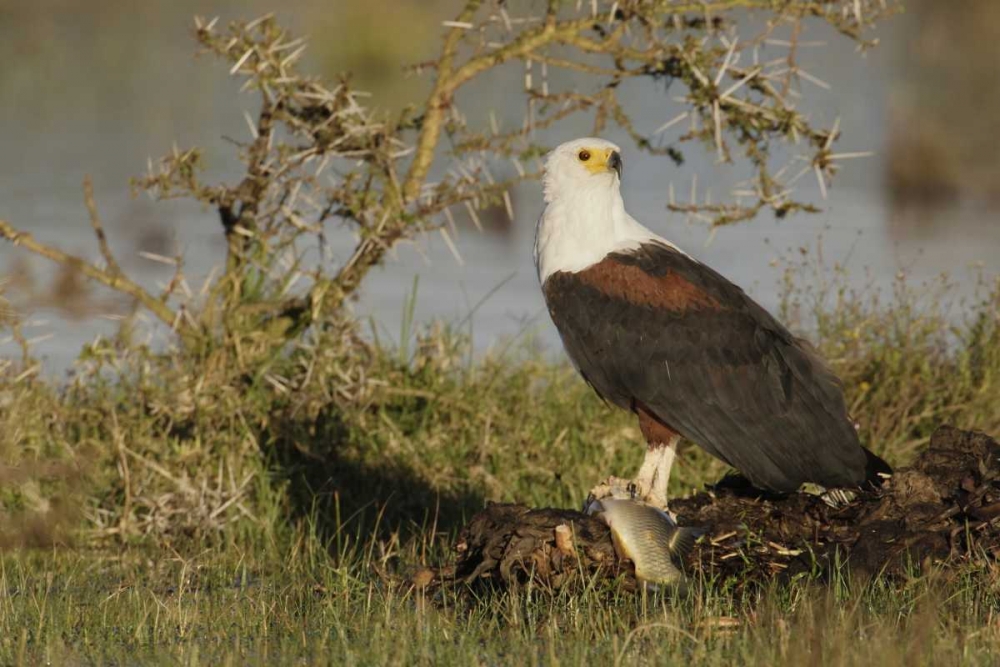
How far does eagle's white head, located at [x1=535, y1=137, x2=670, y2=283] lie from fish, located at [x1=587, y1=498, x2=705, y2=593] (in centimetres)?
107

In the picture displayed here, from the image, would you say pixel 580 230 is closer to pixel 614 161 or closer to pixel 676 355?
pixel 614 161

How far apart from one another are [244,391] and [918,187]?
11294mm

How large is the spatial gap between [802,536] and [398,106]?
42.9 feet

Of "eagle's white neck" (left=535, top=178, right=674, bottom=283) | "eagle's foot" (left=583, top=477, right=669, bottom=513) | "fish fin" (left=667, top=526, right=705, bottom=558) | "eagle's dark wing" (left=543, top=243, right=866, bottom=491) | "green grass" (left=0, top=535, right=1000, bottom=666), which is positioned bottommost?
"green grass" (left=0, top=535, right=1000, bottom=666)

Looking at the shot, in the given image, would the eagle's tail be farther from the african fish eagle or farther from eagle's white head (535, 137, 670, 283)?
eagle's white head (535, 137, 670, 283)

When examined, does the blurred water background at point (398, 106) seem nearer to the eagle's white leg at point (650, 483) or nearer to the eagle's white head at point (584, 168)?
the eagle's white head at point (584, 168)

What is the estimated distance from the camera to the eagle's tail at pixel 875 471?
18.3ft

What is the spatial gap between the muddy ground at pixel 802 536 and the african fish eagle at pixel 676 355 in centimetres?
18

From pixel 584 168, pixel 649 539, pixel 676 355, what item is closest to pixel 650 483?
pixel 676 355

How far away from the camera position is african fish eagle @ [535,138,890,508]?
556cm

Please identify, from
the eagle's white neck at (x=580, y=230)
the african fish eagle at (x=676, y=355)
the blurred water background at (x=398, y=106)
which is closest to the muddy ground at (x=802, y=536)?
the african fish eagle at (x=676, y=355)

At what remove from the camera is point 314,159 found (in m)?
7.44

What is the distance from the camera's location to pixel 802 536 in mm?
5402

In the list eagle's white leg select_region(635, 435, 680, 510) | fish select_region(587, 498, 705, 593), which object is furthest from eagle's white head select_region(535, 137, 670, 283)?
fish select_region(587, 498, 705, 593)
